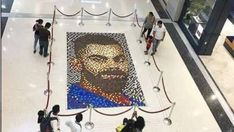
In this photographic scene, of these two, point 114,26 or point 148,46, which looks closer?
point 148,46

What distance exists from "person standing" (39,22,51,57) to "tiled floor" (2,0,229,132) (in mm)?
264

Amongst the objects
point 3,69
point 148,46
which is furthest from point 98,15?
point 3,69

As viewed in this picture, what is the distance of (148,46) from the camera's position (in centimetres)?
1112

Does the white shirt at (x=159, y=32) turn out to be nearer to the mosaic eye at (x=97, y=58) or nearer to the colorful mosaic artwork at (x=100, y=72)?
the colorful mosaic artwork at (x=100, y=72)

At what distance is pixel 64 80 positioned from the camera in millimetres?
9508

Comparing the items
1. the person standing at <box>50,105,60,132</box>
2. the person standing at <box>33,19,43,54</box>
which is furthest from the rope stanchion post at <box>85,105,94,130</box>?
the person standing at <box>33,19,43,54</box>

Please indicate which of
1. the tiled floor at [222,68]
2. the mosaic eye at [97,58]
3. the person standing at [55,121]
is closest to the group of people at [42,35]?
the mosaic eye at [97,58]

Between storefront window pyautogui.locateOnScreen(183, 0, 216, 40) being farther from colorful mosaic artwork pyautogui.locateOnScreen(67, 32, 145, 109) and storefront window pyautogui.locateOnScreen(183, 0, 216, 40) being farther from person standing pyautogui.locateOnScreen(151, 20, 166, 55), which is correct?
colorful mosaic artwork pyautogui.locateOnScreen(67, 32, 145, 109)

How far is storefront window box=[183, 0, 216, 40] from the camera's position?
11.5m

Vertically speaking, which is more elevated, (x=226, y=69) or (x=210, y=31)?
(x=210, y=31)

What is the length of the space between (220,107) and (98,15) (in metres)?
6.06

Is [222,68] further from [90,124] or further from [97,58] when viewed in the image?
[90,124]

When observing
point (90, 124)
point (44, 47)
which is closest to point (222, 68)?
point (90, 124)

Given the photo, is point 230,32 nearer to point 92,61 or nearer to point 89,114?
point 92,61
